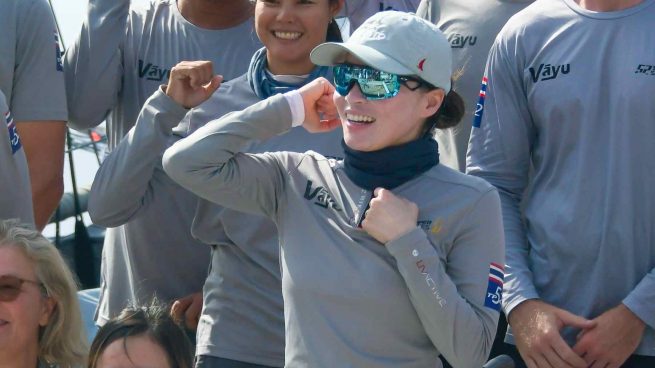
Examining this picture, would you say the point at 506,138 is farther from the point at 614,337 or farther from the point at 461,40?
the point at 614,337

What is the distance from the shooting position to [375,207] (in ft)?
10.2

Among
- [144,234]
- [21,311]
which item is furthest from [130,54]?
[21,311]

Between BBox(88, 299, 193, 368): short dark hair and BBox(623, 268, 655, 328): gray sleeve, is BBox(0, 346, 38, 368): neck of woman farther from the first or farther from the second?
BBox(623, 268, 655, 328): gray sleeve

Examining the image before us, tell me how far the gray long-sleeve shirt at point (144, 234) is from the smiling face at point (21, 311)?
33cm

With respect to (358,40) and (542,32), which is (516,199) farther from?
(358,40)

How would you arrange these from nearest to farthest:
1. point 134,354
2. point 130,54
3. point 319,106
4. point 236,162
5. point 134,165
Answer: point 236,162, point 319,106, point 134,354, point 134,165, point 130,54

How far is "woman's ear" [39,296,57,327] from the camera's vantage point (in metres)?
3.77

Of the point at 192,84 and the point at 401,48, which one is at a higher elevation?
the point at 401,48

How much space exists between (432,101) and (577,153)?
711 millimetres

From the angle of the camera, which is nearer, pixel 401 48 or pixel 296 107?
pixel 401 48

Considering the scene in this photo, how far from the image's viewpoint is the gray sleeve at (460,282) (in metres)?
3.04

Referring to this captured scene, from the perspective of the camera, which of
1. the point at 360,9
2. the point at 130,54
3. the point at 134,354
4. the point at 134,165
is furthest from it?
the point at 360,9

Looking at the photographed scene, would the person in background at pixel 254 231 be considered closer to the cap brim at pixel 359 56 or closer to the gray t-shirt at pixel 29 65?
the cap brim at pixel 359 56

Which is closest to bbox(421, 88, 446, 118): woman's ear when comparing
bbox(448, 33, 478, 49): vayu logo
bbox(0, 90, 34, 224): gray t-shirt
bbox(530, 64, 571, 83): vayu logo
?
bbox(530, 64, 571, 83): vayu logo
